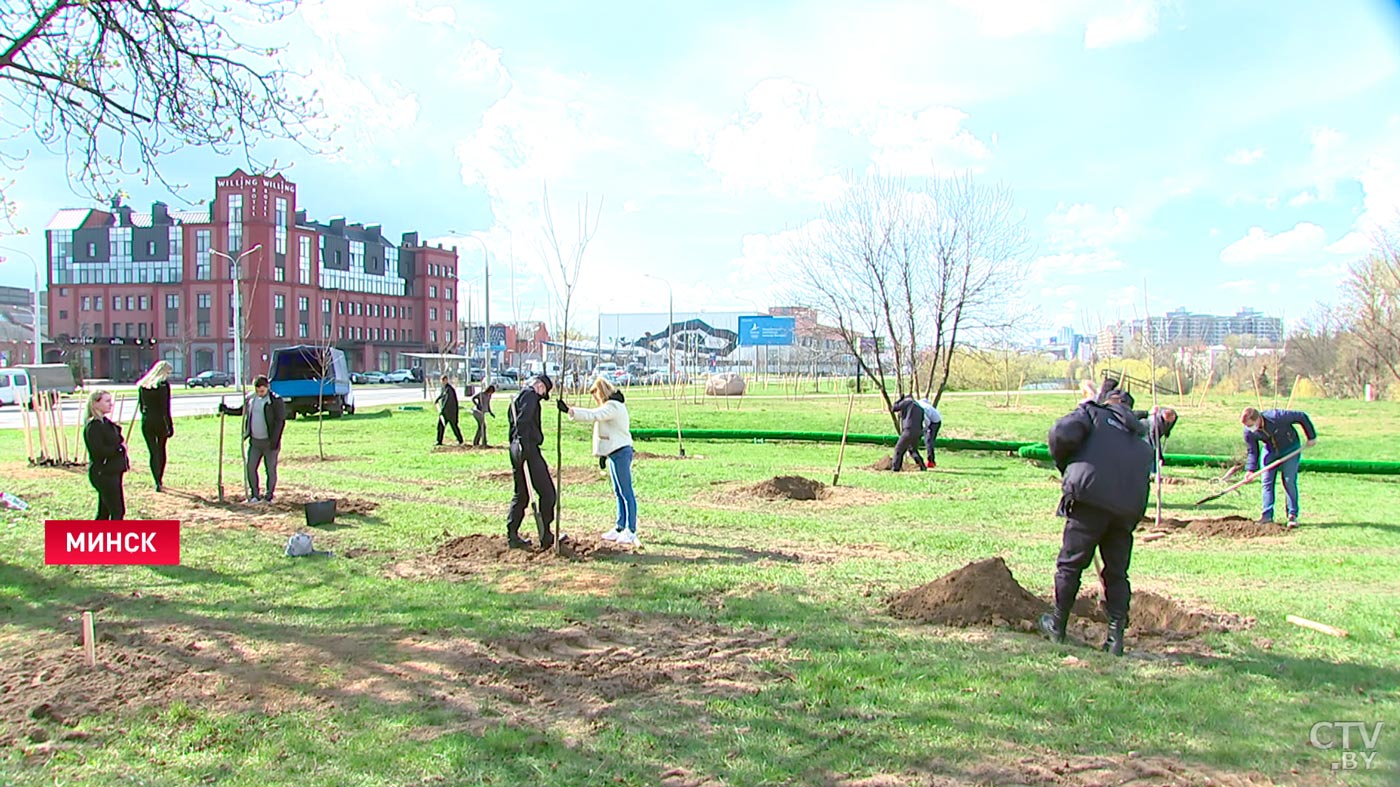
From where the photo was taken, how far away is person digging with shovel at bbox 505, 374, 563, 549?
8.05 meters

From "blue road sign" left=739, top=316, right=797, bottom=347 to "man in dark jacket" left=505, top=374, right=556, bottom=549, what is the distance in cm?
3306

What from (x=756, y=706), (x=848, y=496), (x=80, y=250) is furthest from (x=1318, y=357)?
(x=80, y=250)

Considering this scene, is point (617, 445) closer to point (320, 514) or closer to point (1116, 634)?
point (320, 514)

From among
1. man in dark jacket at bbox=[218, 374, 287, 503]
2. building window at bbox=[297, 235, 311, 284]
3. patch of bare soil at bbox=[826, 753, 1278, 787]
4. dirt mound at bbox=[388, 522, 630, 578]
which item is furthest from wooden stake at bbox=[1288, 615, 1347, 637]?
building window at bbox=[297, 235, 311, 284]

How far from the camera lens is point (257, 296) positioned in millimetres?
70938

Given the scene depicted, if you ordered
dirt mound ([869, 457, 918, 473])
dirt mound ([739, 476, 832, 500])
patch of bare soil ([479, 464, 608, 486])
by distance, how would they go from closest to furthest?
dirt mound ([739, 476, 832, 500]), patch of bare soil ([479, 464, 608, 486]), dirt mound ([869, 457, 918, 473])

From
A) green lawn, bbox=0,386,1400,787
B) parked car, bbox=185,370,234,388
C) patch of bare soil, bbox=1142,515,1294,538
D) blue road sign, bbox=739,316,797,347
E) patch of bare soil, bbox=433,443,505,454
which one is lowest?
patch of bare soil, bbox=1142,515,1294,538

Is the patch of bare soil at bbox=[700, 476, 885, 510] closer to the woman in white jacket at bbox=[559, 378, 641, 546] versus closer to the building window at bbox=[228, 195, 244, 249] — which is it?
the woman in white jacket at bbox=[559, 378, 641, 546]

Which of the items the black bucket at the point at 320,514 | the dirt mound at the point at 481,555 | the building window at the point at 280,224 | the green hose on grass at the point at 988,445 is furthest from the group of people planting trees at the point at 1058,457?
the building window at the point at 280,224

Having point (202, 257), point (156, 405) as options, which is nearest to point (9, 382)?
point (156, 405)

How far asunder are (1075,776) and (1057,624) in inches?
78.4

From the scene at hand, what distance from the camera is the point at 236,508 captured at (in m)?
10.8

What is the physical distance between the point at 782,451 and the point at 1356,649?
14.6m

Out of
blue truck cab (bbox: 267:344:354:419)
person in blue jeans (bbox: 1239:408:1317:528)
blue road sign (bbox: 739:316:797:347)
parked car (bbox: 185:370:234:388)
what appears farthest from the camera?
parked car (bbox: 185:370:234:388)
